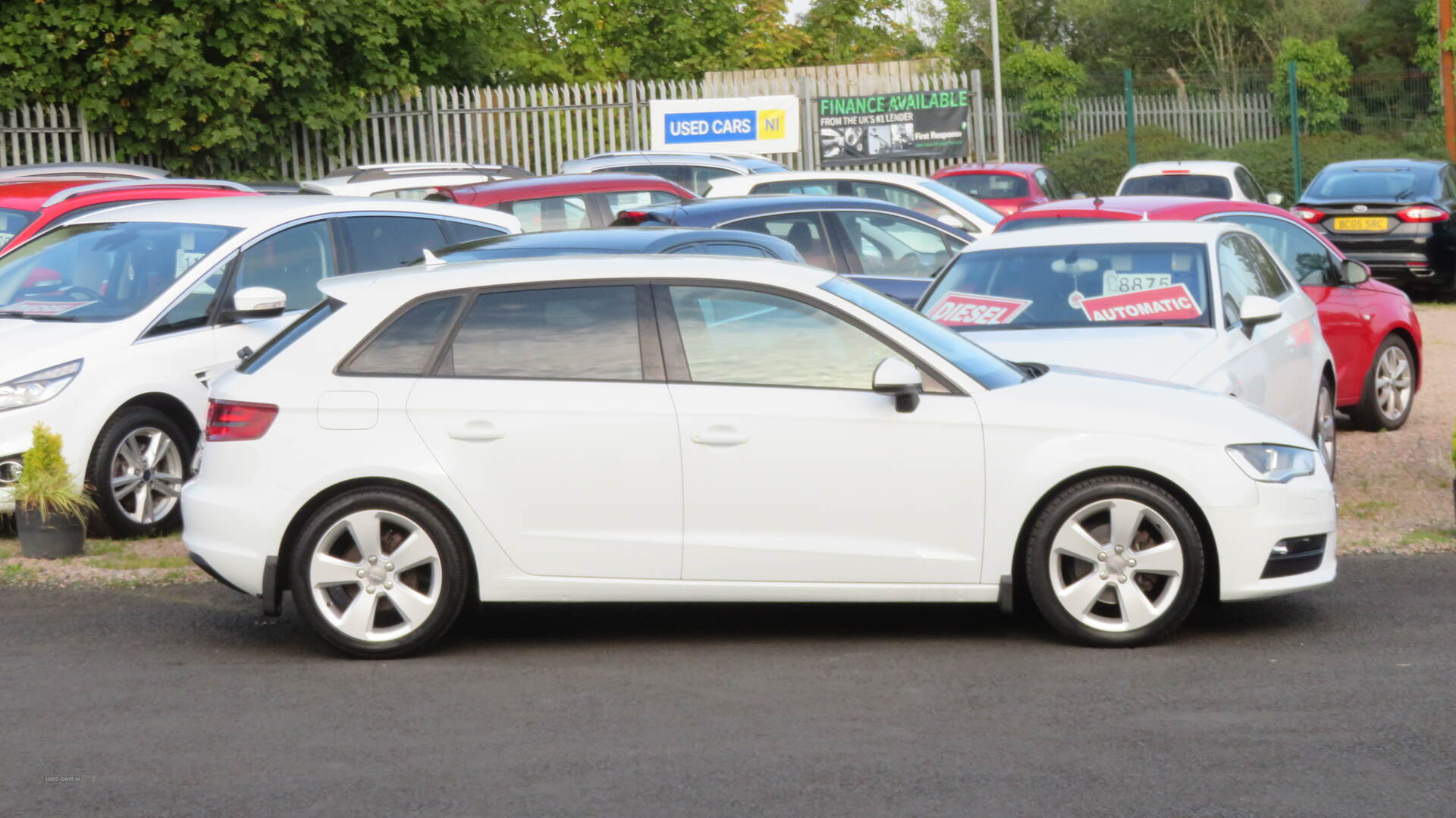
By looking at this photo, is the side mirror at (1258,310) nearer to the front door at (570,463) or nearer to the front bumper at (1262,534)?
the front bumper at (1262,534)

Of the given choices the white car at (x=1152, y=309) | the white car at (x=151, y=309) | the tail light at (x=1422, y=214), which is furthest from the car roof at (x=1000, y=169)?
the white car at (x=151, y=309)

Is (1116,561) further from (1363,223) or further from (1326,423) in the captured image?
(1363,223)

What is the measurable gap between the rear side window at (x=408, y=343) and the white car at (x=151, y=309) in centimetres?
259

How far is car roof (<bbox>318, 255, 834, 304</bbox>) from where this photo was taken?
6688mm

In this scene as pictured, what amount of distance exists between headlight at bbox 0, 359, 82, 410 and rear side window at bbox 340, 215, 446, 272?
1796 mm

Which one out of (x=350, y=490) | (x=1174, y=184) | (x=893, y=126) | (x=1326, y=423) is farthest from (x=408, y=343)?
(x=893, y=126)

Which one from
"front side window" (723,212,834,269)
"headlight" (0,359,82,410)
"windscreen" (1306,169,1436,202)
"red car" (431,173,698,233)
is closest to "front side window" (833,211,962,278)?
"front side window" (723,212,834,269)

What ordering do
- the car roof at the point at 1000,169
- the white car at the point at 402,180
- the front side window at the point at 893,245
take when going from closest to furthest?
the front side window at the point at 893,245 < the white car at the point at 402,180 < the car roof at the point at 1000,169

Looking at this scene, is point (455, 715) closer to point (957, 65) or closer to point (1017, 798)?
point (1017, 798)

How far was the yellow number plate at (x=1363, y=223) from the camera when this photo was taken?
19.6m

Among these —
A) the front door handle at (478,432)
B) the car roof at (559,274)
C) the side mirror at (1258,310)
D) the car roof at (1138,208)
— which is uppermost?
the car roof at (1138,208)

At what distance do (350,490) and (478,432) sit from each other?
53cm

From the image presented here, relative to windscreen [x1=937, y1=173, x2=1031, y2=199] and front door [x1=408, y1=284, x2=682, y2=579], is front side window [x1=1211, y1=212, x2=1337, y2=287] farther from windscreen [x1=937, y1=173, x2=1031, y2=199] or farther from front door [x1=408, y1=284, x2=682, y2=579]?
windscreen [x1=937, y1=173, x2=1031, y2=199]

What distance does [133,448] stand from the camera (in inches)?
354
